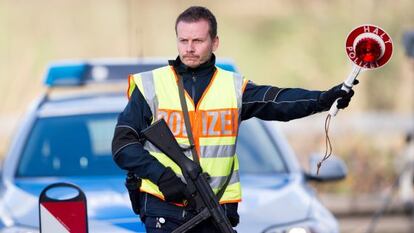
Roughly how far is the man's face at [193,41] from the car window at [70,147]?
2.33 m

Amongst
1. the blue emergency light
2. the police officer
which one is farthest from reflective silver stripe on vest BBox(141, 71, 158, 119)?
the blue emergency light

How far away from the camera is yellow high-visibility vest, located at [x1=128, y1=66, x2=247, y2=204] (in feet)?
17.8

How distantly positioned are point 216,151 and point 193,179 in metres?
0.21

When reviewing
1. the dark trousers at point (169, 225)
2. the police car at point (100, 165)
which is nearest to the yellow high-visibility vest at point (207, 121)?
the dark trousers at point (169, 225)

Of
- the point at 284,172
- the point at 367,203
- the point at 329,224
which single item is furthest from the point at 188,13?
the point at 367,203

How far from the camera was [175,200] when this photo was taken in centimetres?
536

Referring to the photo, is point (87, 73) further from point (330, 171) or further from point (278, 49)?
point (278, 49)

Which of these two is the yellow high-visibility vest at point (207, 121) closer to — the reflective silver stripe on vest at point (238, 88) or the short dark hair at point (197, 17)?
the reflective silver stripe on vest at point (238, 88)

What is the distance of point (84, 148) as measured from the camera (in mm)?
7934

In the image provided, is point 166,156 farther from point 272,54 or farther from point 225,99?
point 272,54

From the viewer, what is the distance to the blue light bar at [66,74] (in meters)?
8.31

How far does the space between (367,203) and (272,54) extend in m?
2.90

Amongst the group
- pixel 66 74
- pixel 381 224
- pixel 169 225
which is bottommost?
pixel 381 224

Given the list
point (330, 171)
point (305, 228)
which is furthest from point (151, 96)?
point (330, 171)
